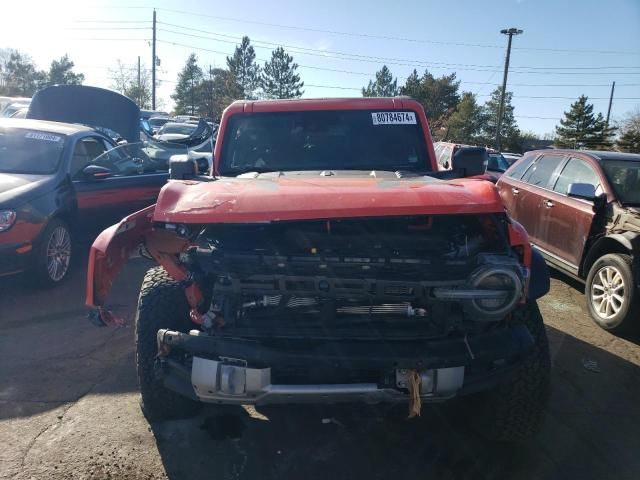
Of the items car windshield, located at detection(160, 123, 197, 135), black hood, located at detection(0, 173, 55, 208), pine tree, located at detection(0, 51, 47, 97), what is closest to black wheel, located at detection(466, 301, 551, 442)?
black hood, located at detection(0, 173, 55, 208)

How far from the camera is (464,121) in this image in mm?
45469

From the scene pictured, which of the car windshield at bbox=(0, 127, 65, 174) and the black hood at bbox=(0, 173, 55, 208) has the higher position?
the car windshield at bbox=(0, 127, 65, 174)

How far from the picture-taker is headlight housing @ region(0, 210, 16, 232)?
4.73 metres

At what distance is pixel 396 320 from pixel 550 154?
17.1 feet

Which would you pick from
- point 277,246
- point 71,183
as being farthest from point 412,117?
point 71,183

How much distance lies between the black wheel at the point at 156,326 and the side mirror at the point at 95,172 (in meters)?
3.42

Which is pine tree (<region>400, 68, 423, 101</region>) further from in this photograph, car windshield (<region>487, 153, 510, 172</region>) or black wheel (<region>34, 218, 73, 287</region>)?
black wheel (<region>34, 218, 73, 287</region>)

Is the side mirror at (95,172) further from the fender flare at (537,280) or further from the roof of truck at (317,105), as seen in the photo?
the fender flare at (537,280)

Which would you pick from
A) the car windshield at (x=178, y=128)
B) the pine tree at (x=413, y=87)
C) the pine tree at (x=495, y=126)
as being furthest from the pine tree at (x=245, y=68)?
the car windshield at (x=178, y=128)

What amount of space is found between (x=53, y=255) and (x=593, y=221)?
565 centimetres

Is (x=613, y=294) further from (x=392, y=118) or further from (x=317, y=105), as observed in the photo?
(x=317, y=105)

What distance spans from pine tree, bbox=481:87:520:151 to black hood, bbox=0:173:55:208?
1855 inches

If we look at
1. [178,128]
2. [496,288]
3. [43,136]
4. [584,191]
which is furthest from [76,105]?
[496,288]

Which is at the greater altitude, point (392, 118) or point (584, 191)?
point (392, 118)
